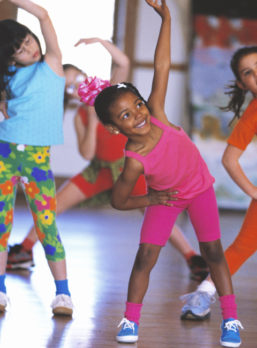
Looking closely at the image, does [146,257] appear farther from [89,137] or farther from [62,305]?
[89,137]

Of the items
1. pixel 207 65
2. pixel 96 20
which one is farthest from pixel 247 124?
pixel 96 20

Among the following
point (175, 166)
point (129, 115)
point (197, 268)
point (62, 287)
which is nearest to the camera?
point (129, 115)

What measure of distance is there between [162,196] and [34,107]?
0.63m

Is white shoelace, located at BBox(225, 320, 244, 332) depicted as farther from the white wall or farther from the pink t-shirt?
the white wall

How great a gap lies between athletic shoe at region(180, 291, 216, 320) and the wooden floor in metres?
0.04

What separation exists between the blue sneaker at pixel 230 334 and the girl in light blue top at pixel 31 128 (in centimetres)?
58

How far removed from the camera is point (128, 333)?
1.98 metres

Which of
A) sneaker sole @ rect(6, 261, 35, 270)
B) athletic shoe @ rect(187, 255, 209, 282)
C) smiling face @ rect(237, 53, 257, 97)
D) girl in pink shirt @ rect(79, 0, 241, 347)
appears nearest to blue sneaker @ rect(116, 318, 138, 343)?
girl in pink shirt @ rect(79, 0, 241, 347)

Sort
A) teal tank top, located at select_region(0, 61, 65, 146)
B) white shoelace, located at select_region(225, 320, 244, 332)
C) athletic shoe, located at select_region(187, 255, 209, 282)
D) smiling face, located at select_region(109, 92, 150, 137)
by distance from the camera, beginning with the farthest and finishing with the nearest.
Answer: athletic shoe, located at select_region(187, 255, 209, 282) < teal tank top, located at select_region(0, 61, 65, 146) < white shoelace, located at select_region(225, 320, 244, 332) < smiling face, located at select_region(109, 92, 150, 137)

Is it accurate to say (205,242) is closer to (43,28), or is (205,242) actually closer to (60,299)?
(60,299)

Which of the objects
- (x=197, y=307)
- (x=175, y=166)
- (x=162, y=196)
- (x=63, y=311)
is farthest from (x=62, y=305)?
(x=175, y=166)

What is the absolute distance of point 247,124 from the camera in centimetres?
228

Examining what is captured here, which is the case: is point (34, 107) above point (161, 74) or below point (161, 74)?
below

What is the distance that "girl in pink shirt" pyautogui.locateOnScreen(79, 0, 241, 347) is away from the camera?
6.30ft
